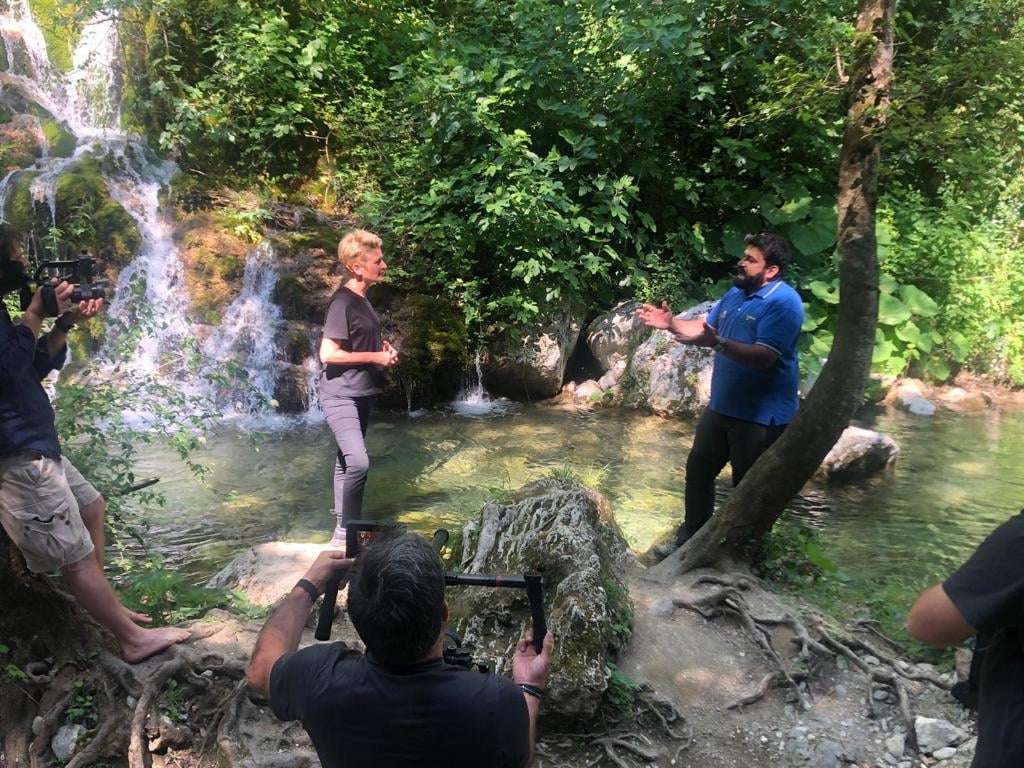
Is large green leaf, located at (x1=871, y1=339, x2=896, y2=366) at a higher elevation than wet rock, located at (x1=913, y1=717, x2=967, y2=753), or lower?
higher

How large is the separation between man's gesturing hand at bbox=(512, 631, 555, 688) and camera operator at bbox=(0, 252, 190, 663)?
6.36 feet

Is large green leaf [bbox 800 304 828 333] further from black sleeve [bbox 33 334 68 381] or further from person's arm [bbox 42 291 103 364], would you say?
black sleeve [bbox 33 334 68 381]

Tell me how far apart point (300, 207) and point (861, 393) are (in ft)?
30.2

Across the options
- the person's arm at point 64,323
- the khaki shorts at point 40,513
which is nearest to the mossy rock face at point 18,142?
the person's arm at point 64,323

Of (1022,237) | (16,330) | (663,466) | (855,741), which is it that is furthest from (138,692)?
(1022,237)

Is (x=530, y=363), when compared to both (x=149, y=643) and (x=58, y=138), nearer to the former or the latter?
(x=149, y=643)

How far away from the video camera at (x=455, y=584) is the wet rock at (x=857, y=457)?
6.08 metres

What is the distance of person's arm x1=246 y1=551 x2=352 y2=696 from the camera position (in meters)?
1.82

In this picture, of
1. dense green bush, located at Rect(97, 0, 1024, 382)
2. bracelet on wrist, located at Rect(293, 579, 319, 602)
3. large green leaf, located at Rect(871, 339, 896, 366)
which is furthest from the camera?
large green leaf, located at Rect(871, 339, 896, 366)

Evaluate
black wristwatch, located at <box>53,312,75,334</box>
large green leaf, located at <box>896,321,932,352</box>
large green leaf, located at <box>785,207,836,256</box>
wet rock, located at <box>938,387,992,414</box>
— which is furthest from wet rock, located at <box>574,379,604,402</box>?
black wristwatch, located at <box>53,312,75,334</box>

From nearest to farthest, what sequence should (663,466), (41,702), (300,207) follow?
(41,702), (663,466), (300,207)

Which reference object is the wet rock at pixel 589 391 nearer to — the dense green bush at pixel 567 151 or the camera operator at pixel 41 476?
the dense green bush at pixel 567 151

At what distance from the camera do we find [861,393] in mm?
3740

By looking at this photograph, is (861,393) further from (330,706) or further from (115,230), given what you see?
(115,230)
